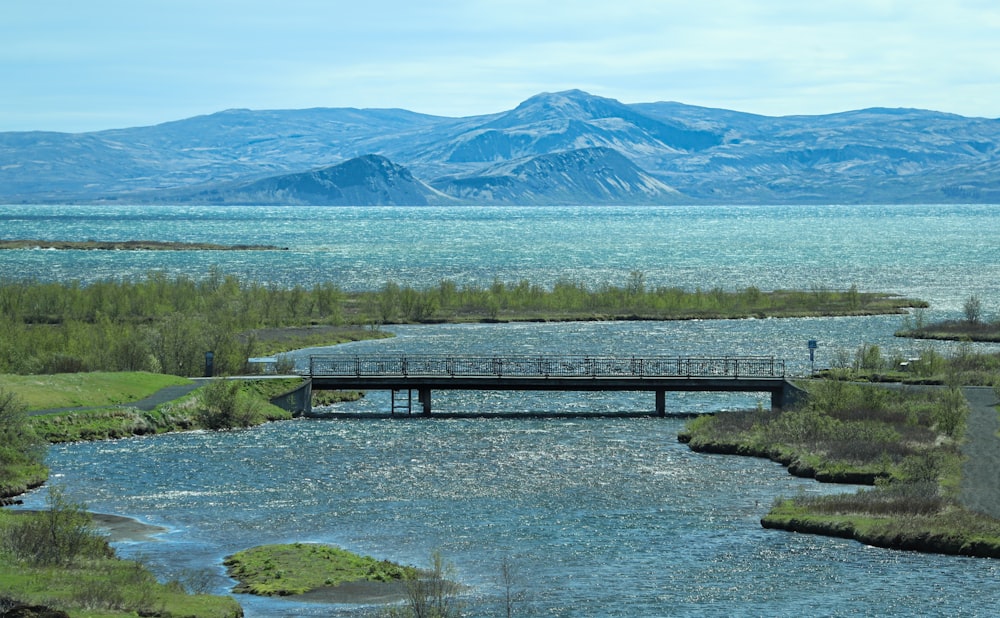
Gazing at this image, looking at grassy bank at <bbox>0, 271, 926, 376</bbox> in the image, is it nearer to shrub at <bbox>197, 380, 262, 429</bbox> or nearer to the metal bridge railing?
the metal bridge railing

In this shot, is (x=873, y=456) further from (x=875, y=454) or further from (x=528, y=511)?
(x=528, y=511)

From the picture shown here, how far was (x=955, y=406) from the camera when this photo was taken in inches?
2980

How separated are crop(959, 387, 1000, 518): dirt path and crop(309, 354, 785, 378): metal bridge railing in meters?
12.6

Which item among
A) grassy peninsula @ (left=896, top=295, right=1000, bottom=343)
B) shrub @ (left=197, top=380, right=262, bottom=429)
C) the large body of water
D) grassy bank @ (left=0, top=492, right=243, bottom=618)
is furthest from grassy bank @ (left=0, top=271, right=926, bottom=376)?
grassy bank @ (left=0, top=492, right=243, bottom=618)

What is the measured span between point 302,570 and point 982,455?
3481 cm

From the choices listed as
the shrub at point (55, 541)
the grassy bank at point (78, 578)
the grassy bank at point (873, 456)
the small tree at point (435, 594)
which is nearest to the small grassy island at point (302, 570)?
the small tree at point (435, 594)

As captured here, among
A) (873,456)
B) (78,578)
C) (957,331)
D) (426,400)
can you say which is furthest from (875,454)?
(957,331)

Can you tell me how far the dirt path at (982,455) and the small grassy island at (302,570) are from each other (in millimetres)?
24183

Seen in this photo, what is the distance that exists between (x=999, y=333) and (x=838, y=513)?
82.7m

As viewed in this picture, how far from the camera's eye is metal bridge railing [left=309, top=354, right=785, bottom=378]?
3588 inches

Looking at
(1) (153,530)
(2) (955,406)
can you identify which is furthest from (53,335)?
(2) (955,406)

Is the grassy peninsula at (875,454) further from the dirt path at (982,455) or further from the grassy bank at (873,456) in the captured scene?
the dirt path at (982,455)

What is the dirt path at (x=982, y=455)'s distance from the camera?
58.6 meters

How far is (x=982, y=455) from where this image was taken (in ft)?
222
